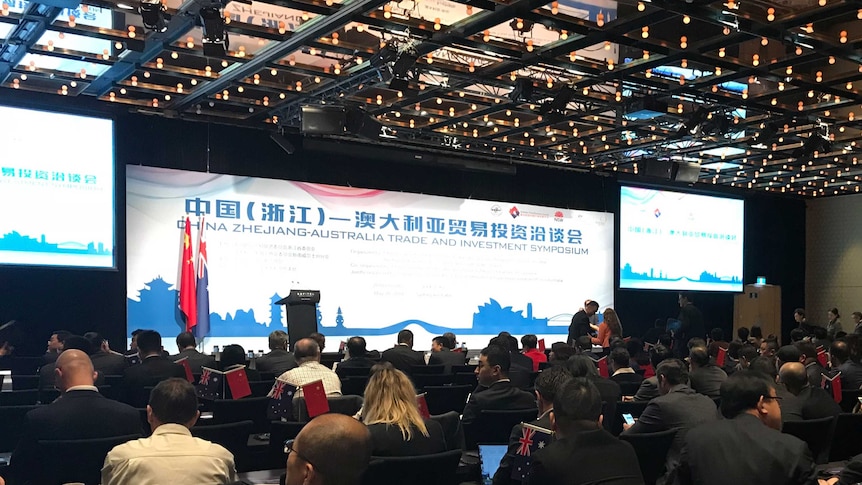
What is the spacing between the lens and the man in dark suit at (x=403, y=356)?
8219 millimetres

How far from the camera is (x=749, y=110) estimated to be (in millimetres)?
11508

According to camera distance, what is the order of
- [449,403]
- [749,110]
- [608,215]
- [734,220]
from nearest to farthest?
[449,403]
[749,110]
[608,215]
[734,220]

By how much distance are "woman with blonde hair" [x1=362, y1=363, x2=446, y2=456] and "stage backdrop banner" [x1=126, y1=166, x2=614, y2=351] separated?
8513 mm

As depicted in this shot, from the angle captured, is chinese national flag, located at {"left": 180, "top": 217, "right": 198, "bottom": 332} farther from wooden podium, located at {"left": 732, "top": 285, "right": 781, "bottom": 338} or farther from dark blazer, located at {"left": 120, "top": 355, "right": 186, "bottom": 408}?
wooden podium, located at {"left": 732, "top": 285, "right": 781, "bottom": 338}

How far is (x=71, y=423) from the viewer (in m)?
3.76

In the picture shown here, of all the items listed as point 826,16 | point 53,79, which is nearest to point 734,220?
point 826,16

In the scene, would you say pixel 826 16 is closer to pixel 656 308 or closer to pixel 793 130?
pixel 793 130

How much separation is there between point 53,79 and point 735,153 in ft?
35.5

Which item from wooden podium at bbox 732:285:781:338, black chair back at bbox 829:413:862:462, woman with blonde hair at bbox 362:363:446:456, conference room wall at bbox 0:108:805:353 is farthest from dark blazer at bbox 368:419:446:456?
wooden podium at bbox 732:285:781:338

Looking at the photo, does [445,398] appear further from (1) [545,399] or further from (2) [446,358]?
(1) [545,399]

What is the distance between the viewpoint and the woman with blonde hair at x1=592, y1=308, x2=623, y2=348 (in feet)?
39.2

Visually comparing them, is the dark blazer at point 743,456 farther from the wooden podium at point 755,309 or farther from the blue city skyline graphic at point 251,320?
A: the wooden podium at point 755,309

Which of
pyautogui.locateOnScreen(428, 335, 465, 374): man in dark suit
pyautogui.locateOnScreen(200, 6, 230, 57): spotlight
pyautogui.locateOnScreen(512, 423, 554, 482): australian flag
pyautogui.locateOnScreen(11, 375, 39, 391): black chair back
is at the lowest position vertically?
pyautogui.locateOnScreen(428, 335, 465, 374): man in dark suit

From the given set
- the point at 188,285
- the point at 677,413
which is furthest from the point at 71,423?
the point at 188,285
